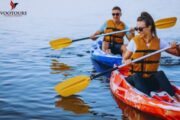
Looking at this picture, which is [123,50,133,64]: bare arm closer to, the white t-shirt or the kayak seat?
→ the white t-shirt

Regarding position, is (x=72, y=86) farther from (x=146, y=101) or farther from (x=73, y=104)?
(x=146, y=101)

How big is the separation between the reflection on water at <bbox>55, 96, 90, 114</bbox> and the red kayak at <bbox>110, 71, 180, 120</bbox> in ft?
2.64

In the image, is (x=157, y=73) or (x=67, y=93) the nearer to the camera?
(x=157, y=73)

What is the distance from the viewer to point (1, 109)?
7953 mm

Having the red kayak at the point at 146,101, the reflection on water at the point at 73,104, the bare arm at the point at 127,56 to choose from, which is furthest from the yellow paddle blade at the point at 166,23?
the reflection on water at the point at 73,104

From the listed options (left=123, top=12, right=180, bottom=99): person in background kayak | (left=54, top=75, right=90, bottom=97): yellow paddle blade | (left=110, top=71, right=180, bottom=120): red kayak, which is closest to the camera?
(left=110, top=71, right=180, bottom=120): red kayak

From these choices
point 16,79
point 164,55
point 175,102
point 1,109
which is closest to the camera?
point 175,102

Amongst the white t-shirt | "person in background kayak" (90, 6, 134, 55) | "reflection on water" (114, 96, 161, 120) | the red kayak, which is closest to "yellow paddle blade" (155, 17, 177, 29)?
"person in background kayak" (90, 6, 134, 55)

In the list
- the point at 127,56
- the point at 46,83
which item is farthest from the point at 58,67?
the point at 127,56

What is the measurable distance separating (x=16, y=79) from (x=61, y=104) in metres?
2.71

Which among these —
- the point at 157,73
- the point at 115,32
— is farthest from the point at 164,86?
the point at 115,32

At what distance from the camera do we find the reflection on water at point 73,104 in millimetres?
8117

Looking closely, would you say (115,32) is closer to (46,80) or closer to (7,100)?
(46,80)

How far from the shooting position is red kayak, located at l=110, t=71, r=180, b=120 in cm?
646
